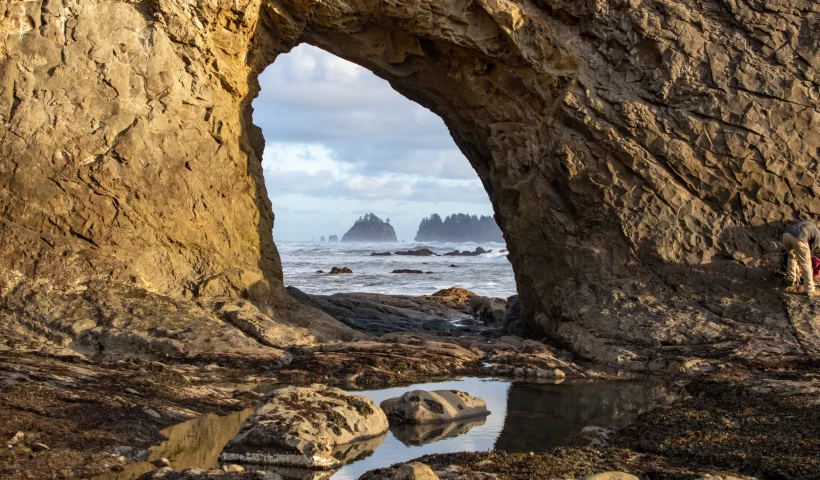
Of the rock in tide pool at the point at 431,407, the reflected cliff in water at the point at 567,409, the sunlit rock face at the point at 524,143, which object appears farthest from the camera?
the sunlit rock face at the point at 524,143

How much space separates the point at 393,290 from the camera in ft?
94.8

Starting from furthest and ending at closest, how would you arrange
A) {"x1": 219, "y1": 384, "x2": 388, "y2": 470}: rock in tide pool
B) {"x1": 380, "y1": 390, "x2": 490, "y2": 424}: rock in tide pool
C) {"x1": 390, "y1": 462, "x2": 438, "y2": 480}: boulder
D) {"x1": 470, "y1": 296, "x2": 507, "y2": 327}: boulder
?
{"x1": 470, "y1": 296, "x2": 507, "y2": 327}: boulder
{"x1": 380, "y1": 390, "x2": 490, "y2": 424}: rock in tide pool
{"x1": 219, "y1": 384, "x2": 388, "y2": 470}: rock in tide pool
{"x1": 390, "y1": 462, "x2": 438, "y2": 480}: boulder

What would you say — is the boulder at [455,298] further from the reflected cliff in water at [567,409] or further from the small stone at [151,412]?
the small stone at [151,412]

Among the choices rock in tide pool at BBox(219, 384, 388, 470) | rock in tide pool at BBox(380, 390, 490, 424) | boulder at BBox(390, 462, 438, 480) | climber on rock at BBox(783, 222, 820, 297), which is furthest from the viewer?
climber on rock at BBox(783, 222, 820, 297)

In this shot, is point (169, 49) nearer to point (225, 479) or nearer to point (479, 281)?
point (225, 479)

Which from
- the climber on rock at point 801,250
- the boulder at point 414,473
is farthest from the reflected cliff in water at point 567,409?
the climber on rock at point 801,250

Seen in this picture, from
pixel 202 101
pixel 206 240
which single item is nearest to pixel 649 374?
pixel 206 240

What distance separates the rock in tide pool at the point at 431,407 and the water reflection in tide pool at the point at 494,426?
0.47 ft

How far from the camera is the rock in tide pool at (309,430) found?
6871 mm

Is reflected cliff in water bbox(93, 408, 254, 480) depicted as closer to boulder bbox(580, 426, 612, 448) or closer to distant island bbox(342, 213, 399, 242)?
boulder bbox(580, 426, 612, 448)

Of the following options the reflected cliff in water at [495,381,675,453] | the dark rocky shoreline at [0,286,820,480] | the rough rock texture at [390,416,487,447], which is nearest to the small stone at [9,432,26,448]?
the dark rocky shoreline at [0,286,820,480]

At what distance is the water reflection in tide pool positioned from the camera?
22.6 feet

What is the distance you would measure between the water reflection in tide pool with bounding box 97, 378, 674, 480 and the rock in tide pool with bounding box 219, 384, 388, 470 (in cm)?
14

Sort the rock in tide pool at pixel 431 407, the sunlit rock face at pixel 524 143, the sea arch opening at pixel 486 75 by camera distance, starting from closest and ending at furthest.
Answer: the rock in tide pool at pixel 431 407
the sunlit rock face at pixel 524 143
the sea arch opening at pixel 486 75
